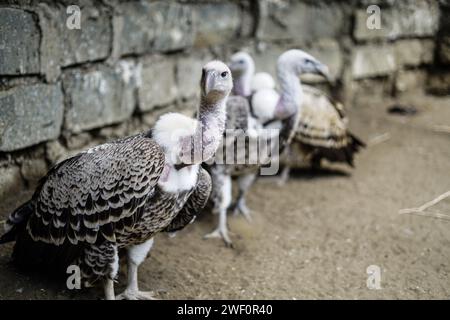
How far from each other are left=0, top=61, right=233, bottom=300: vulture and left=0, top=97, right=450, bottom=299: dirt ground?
316 millimetres

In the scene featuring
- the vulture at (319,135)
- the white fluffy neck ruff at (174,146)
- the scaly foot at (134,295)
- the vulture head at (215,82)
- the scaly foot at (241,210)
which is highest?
the vulture head at (215,82)

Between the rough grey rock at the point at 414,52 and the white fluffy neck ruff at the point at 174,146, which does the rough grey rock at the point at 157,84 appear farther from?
the rough grey rock at the point at 414,52

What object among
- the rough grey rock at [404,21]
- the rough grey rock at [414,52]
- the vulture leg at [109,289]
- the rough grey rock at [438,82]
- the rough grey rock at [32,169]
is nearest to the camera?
the vulture leg at [109,289]

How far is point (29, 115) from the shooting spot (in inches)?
146

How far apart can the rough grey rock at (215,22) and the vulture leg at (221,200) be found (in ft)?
5.19

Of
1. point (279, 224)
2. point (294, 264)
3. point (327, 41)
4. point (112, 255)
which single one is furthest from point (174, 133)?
point (327, 41)

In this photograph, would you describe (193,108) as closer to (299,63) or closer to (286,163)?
(286,163)

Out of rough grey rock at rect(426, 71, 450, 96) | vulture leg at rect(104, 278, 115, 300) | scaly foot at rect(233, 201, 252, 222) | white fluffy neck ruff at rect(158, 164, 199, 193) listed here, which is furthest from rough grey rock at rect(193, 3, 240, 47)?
rough grey rock at rect(426, 71, 450, 96)

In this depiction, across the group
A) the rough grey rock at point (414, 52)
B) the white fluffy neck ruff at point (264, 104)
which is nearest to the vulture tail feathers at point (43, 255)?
the white fluffy neck ruff at point (264, 104)

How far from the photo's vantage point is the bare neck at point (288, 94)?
420cm

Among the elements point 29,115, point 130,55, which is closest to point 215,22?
point 130,55
